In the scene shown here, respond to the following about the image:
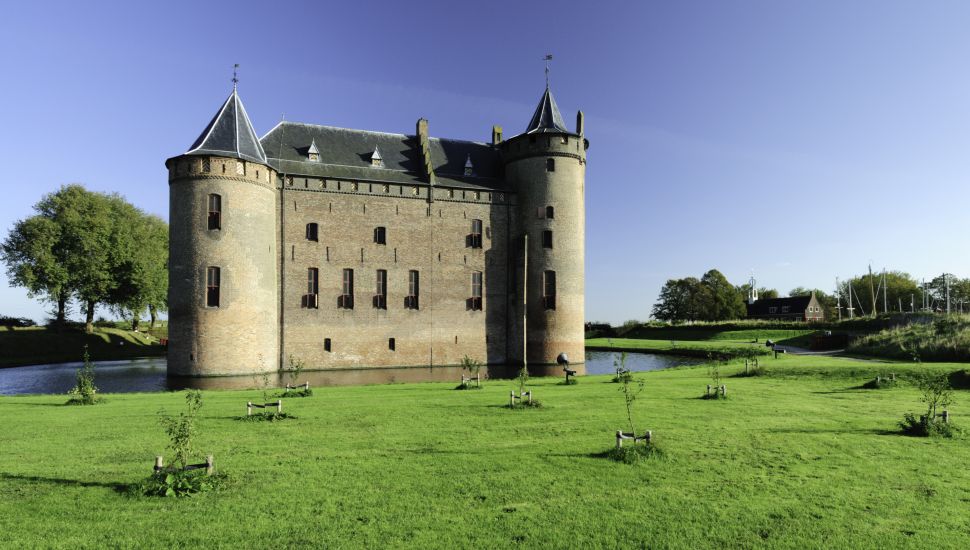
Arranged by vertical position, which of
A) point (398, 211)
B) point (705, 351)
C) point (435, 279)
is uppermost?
point (398, 211)

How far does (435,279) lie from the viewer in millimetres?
35156

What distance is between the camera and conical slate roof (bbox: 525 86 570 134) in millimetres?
36812

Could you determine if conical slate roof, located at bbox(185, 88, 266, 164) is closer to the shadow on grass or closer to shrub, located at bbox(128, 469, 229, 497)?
the shadow on grass

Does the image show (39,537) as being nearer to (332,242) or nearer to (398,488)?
(398,488)

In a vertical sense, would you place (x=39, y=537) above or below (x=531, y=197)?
below

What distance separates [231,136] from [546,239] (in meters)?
18.7

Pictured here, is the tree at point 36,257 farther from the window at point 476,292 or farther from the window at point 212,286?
the window at point 476,292

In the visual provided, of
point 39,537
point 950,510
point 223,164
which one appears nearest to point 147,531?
point 39,537

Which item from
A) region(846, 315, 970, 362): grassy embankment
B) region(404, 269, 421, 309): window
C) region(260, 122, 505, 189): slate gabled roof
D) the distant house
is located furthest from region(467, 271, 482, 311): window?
the distant house

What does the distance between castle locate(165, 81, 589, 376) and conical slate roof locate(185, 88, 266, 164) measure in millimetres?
86

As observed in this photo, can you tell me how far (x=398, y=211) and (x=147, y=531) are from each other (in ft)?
93.6

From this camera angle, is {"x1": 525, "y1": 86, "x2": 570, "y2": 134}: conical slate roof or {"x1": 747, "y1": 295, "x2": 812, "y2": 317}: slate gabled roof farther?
{"x1": 747, "y1": 295, "x2": 812, "y2": 317}: slate gabled roof

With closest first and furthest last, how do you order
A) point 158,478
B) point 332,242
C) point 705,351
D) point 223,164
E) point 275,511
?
1. point 275,511
2. point 158,478
3. point 223,164
4. point 332,242
5. point 705,351

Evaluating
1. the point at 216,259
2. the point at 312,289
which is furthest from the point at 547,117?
the point at 216,259
